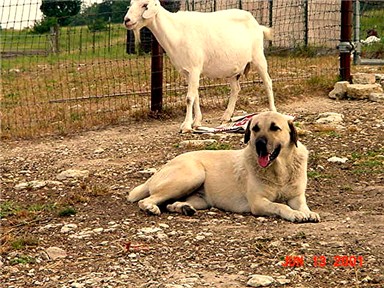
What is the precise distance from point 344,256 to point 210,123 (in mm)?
6187

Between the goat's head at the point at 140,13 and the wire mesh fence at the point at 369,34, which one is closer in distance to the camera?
the goat's head at the point at 140,13

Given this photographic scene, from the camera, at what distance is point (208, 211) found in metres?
7.09

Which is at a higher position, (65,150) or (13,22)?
(13,22)

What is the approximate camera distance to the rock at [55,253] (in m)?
5.95

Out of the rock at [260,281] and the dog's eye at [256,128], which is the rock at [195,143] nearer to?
the dog's eye at [256,128]

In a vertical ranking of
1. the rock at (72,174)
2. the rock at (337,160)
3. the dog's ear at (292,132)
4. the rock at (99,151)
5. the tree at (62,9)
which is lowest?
the rock at (72,174)

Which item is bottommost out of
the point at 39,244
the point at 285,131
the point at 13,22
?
the point at 39,244

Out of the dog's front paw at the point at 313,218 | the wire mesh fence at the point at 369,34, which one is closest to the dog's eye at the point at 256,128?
the dog's front paw at the point at 313,218

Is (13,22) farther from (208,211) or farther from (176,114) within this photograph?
(208,211)

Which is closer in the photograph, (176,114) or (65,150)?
(65,150)

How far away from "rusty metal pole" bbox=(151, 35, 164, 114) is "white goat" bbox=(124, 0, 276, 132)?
2.96 feet

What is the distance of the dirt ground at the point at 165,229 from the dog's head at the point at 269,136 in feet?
1.68

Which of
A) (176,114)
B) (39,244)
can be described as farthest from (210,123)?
(39,244)

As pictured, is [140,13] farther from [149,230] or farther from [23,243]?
[23,243]
